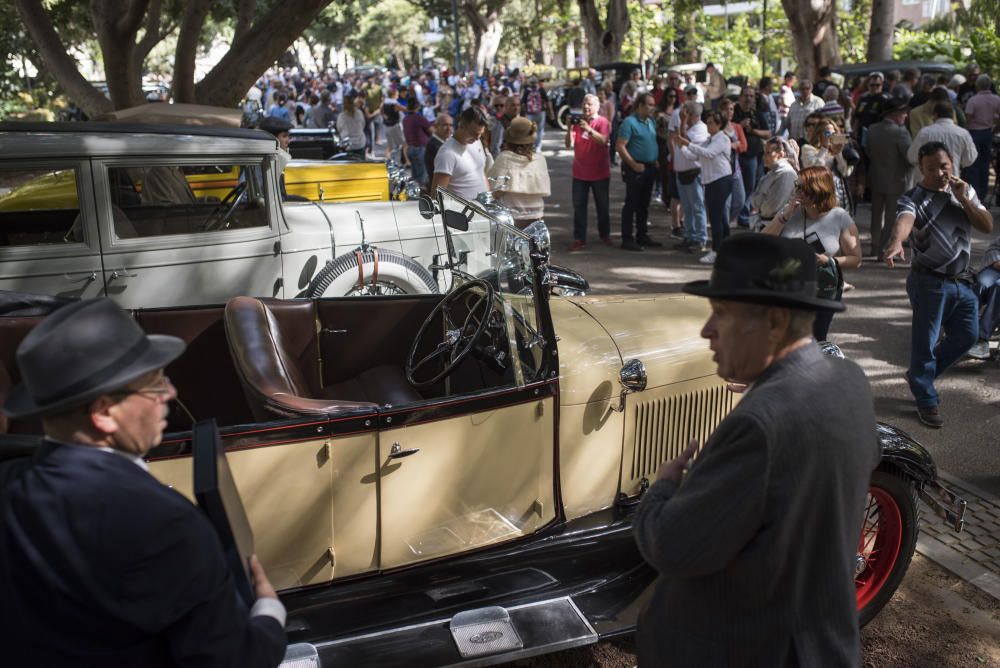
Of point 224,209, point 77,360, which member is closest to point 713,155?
point 224,209

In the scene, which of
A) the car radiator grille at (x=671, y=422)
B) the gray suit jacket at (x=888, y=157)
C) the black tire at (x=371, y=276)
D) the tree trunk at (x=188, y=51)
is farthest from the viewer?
the tree trunk at (x=188, y=51)

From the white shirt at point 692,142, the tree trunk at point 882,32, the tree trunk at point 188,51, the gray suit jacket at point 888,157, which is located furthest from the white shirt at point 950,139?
the tree trunk at point 882,32

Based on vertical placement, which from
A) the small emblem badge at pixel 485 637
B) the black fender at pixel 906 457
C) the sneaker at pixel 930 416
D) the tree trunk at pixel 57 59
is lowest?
the sneaker at pixel 930 416

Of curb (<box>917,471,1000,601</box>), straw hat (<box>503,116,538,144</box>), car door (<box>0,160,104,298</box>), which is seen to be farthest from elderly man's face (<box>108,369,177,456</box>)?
straw hat (<box>503,116,538,144</box>)

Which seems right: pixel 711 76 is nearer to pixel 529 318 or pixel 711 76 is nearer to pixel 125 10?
pixel 125 10

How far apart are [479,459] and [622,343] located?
802 millimetres

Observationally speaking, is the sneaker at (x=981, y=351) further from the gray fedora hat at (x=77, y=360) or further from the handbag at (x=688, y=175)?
the gray fedora hat at (x=77, y=360)

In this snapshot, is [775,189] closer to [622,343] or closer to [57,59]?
[622,343]

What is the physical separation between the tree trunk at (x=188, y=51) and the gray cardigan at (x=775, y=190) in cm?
772

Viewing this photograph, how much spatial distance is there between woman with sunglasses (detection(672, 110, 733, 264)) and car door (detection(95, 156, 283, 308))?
5195mm

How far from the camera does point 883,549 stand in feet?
12.1

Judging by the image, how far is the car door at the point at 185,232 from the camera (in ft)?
18.7

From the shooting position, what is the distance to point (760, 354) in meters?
1.99

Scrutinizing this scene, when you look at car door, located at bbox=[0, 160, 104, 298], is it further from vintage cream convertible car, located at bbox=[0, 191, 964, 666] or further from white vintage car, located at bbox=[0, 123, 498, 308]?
vintage cream convertible car, located at bbox=[0, 191, 964, 666]
